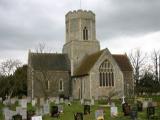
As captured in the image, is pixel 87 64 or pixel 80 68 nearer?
pixel 87 64

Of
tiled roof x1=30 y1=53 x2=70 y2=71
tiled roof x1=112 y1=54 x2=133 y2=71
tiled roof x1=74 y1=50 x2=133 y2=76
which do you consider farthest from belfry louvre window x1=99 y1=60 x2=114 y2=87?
tiled roof x1=30 y1=53 x2=70 y2=71

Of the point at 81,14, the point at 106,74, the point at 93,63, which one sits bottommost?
the point at 106,74

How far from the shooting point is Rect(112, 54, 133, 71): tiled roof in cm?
6204

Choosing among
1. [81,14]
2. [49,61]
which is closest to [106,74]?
[49,61]

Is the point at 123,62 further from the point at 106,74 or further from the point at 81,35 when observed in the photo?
the point at 81,35

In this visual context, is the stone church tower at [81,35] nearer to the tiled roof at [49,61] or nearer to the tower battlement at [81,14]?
the tower battlement at [81,14]

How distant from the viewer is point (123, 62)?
6347 cm

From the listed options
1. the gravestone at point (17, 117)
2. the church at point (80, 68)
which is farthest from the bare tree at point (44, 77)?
the gravestone at point (17, 117)

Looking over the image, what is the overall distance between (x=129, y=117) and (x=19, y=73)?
5078 centimetres

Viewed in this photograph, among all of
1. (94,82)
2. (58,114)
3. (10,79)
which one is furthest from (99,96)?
(58,114)

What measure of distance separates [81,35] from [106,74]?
371 inches

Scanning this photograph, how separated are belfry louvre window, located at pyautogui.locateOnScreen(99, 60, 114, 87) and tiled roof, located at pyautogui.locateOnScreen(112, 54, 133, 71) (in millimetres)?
4288

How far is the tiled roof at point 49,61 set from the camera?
61891 mm

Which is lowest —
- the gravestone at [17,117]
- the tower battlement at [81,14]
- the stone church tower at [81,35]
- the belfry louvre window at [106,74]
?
the gravestone at [17,117]
